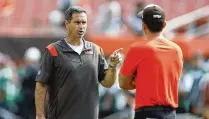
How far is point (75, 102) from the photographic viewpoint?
27.2 ft

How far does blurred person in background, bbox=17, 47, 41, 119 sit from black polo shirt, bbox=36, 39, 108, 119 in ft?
21.7

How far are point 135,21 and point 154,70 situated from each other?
11.5m

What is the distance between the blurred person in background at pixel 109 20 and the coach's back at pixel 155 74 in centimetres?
1075

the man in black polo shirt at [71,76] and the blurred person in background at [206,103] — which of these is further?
the blurred person in background at [206,103]

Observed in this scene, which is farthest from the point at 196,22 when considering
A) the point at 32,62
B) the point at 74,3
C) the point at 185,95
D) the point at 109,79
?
the point at 109,79

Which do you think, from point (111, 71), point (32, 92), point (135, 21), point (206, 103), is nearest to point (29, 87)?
point (32, 92)

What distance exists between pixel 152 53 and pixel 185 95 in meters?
8.20

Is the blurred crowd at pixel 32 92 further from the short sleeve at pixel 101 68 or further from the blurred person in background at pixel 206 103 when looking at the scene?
the short sleeve at pixel 101 68

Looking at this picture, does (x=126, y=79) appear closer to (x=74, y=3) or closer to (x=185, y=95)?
(x=185, y=95)

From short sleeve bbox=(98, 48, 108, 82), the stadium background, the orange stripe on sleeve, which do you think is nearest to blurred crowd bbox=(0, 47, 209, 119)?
the stadium background

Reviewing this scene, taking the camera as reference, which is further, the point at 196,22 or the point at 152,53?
the point at 196,22

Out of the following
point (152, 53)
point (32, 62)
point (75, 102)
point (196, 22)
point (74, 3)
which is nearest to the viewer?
point (152, 53)

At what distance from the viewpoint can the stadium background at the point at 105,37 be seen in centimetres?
1550

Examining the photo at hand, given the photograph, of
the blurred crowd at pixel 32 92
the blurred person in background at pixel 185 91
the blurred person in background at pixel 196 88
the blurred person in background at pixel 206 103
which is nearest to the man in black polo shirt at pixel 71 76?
the blurred person in background at pixel 206 103
